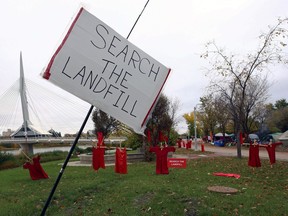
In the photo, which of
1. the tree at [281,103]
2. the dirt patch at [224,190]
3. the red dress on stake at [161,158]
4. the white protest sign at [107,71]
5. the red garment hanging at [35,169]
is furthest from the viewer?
the tree at [281,103]

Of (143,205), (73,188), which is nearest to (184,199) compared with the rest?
(143,205)

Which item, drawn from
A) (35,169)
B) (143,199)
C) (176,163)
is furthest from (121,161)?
(143,199)

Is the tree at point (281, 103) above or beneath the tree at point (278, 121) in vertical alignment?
above

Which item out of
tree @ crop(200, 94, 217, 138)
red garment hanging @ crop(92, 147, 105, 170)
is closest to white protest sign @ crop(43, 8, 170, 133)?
red garment hanging @ crop(92, 147, 105, 170)

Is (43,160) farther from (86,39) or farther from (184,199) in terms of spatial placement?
(86,39)

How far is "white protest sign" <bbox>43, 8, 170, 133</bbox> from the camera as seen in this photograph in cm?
308

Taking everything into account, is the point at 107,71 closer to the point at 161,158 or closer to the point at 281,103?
the point at 161,158

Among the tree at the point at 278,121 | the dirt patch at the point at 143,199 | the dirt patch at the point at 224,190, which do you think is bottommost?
the dirt patch at the point at 143,199

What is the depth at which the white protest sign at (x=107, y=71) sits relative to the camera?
3.08m

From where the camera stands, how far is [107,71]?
10.6 ft

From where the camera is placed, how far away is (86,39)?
3156 millimetres

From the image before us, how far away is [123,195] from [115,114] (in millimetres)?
5790

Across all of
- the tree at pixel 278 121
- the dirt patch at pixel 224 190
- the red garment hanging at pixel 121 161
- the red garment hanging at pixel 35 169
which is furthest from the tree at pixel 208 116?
the dirt patch at pixel 224 190

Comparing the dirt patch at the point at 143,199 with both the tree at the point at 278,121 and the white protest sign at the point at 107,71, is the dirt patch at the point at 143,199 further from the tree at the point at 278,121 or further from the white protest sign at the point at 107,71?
the tree at the point at 278,121
